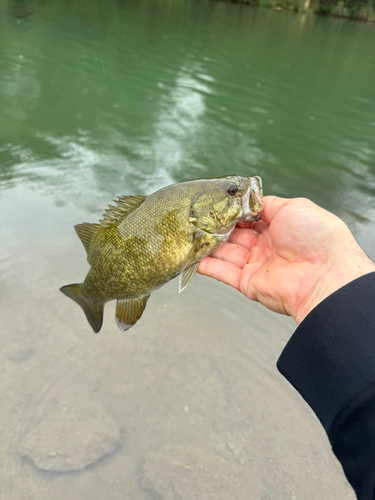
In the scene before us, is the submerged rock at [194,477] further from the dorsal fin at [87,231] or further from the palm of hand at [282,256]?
the dorsal fin at [87,231]

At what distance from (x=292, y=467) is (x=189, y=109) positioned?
8868mm

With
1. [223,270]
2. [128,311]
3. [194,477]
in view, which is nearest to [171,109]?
[223,270]

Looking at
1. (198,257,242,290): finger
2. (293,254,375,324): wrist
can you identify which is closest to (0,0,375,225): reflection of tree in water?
(198,257,242,290): finger

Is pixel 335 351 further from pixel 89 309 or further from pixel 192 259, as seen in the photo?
pixel 89 309

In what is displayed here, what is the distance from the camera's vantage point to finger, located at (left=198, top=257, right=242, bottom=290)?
284 centimetres

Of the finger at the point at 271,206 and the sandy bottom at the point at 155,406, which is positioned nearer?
the finger at the point at 271,206

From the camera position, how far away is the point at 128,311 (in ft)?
8.59

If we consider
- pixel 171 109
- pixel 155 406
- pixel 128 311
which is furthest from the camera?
pixel 171 109

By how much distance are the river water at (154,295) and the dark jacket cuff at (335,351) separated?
1.62 meters

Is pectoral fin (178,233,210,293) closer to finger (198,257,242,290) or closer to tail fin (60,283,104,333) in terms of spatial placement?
finger (198,257,242,290)

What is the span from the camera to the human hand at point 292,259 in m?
2.19

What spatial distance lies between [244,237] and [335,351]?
4.63ft

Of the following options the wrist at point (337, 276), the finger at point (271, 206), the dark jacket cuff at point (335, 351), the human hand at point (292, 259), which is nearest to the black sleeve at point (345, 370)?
the dark jacket cuff at point (335, 351)

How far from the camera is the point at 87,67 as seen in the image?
11539mm
